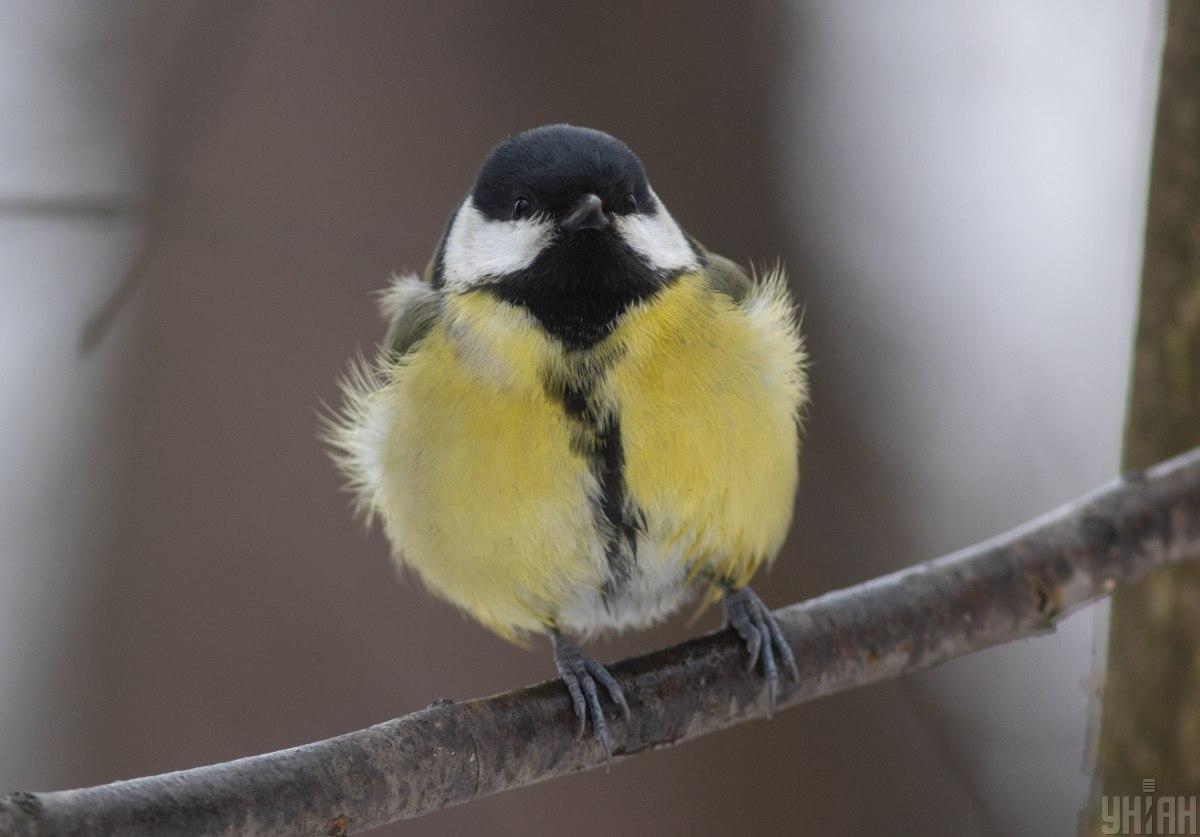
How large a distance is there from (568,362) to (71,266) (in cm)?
102

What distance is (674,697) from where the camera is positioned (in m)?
1.58

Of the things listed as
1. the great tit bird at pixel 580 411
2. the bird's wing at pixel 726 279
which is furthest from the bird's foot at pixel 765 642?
the bird's wing at pixel 726 279

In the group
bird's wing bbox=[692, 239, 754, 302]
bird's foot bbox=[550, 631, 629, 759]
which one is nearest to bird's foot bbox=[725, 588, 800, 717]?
bird's foot bbox=[550, 631, 629, 759]

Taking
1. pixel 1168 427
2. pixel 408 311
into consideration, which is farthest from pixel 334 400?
pixel 1168 427

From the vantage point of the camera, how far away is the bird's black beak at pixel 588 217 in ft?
4.87

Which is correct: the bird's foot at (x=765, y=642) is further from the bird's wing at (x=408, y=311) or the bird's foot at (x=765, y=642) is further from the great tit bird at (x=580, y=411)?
the bird's wing at (x=408, y=311)

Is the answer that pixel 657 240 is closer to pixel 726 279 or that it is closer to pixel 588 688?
pixel 726 279

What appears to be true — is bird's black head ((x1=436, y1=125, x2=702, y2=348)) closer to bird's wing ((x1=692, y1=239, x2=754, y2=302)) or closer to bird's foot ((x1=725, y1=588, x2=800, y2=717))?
bird's wing ((x1=692, y1=239, x2=754, y2=302))

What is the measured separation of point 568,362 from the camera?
1531 mm

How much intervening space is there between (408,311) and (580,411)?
0.43 metres

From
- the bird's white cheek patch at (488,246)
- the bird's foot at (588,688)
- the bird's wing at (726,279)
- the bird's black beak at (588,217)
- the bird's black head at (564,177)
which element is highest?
the bird's black head at (564,177)

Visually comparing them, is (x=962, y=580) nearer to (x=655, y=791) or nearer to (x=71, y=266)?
(x=655, y=791)

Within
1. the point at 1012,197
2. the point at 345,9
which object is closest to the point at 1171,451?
the point at 1012,197

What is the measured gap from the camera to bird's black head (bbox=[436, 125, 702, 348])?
154 cm
